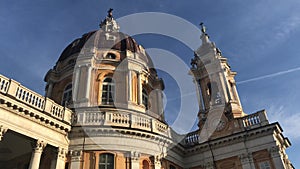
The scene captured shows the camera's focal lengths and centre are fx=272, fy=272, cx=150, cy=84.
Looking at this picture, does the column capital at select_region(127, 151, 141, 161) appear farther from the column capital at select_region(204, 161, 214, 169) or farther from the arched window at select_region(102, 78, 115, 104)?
the arched window at select_region(102, 78, 115, 104)

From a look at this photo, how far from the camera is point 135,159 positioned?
53.6 feet

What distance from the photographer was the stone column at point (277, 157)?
16.7m

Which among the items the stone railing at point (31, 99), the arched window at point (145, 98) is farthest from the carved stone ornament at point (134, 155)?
the arched window at point (145, 98)

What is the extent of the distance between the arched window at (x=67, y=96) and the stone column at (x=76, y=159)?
6.30 metres

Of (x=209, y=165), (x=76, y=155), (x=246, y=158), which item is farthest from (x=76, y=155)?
(x=246, y=158)

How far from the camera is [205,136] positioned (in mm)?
20922

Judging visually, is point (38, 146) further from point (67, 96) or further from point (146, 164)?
point (67, 96)

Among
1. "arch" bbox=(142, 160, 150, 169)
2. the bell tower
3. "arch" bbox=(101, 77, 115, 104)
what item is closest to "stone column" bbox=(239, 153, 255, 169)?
the bell tower

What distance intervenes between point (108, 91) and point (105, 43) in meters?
5.63

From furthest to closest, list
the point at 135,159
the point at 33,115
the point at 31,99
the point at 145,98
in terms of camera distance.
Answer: the point at 145,98
the point at 135,159
the point at 31,99
the point at 33,115

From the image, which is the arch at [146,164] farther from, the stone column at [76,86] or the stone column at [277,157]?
the stone column at [277,157]

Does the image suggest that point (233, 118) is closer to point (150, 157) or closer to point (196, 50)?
point (150, 157)

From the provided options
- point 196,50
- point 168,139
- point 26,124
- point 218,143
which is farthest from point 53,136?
point 196,50

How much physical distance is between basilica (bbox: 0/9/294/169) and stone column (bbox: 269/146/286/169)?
0.19ft
